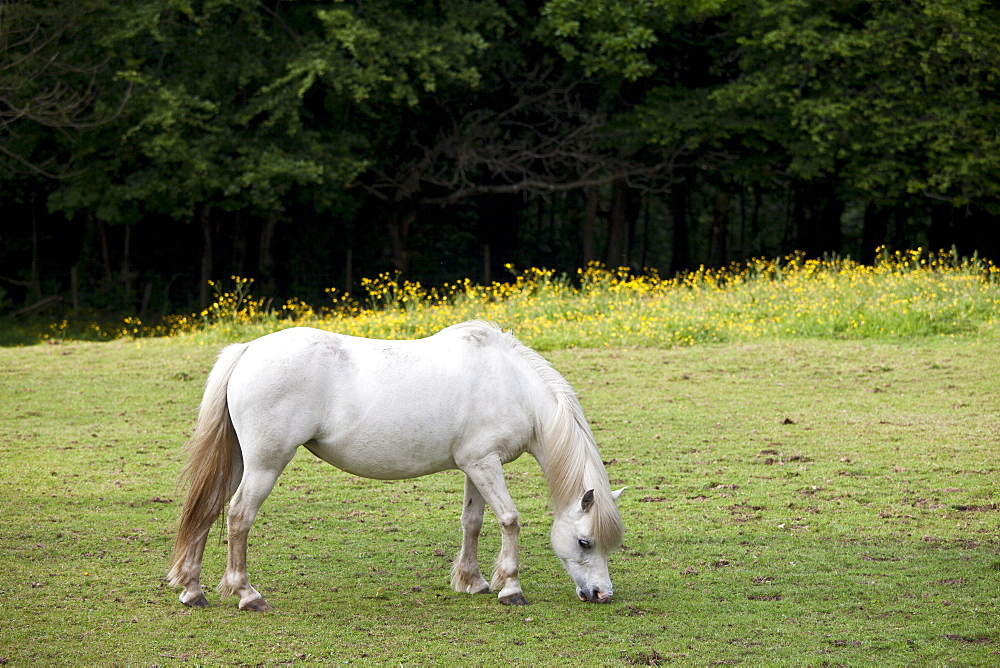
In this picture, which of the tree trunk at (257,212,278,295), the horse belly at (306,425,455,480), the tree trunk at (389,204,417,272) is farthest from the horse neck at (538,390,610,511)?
the tree trunk at (389,204,417,272)

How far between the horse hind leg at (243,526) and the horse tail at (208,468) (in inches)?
6.8

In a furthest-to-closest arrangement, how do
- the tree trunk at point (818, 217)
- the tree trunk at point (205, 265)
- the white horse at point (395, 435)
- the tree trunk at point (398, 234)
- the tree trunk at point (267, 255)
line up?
the tree trunk at point (818, 217), the tree trunk at point (398, 234), the tree trunk at point (267, 255), the tree trunk at point (205, 265), the white horse at point (395, 435)

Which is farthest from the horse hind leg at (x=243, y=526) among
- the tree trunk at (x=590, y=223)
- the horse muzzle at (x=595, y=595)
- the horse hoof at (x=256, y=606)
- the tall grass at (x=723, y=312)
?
the tree trunk at (x=590, y=223)

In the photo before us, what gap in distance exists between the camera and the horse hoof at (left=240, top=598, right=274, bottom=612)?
16.6ft

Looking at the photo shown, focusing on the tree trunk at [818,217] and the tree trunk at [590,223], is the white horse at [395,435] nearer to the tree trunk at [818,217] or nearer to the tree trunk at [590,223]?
the tree trunk at [590,223]

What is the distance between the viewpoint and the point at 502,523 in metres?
5.34

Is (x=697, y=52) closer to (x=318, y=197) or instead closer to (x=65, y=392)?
(x=318, y=197)

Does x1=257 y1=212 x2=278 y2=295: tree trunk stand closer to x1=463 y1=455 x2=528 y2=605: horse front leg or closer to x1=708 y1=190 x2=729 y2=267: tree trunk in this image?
x1=708 y1=190 x2=729 y2=267: tree trunk

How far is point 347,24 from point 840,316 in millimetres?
11047

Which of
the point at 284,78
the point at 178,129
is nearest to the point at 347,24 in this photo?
the point at 284,78

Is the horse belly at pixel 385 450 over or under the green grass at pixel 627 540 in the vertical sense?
over

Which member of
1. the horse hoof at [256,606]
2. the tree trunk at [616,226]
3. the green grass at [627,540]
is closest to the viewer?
the green grass at [627,540]

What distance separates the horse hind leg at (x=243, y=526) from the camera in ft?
16.8

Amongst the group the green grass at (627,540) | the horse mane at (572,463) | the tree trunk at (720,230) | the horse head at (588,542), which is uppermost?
the tree trunk at (720,230)
